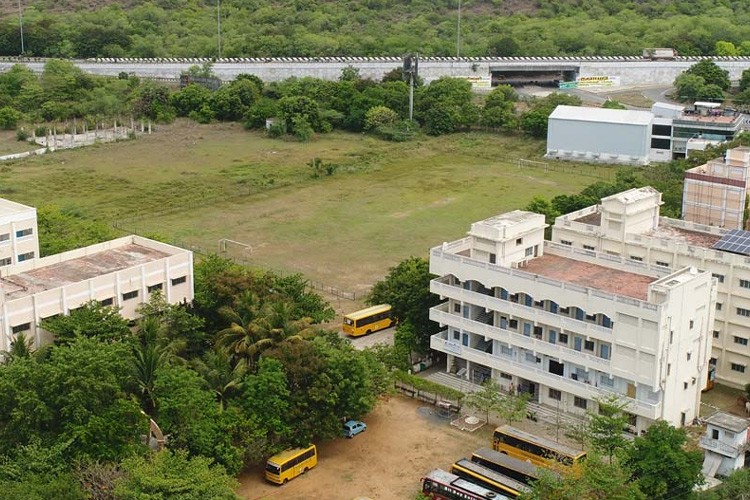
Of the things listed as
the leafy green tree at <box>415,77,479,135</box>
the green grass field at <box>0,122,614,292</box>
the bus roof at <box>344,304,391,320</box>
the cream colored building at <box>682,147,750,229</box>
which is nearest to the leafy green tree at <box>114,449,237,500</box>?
the bus roof at <box>344,304,391,320</box>

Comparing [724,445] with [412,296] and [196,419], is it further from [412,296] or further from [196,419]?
[196,419]

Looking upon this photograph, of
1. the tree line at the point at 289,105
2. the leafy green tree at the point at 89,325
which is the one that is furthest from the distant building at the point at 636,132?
the leafy green tree at the point at 89,325

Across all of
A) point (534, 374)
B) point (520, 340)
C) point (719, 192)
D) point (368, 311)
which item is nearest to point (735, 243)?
point (520, 340)

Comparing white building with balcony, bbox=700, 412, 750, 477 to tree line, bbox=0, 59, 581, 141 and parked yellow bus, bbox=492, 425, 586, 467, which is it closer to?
parked yellow bus, bbox=492, 425, 586, 467

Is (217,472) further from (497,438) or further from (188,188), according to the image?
(188,188)

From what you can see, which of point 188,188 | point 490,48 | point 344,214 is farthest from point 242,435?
point 490,48

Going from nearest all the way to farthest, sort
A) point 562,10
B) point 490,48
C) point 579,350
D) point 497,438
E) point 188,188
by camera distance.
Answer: point 497,438, point 579,350, point 188,188, point 490,48, point 562,10
